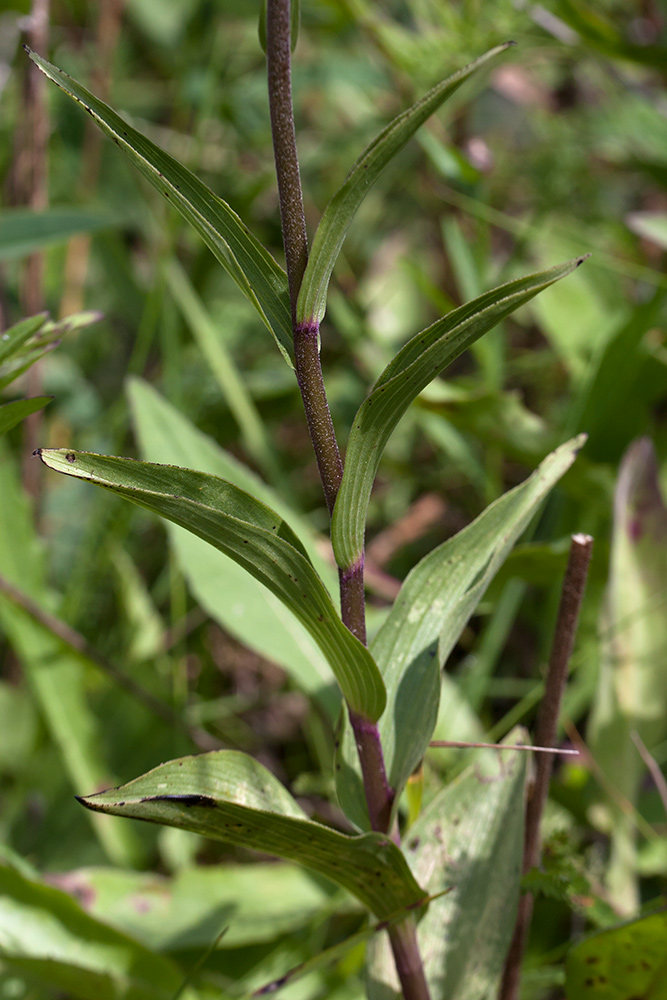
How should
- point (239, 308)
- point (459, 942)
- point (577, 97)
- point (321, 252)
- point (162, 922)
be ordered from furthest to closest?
1. point (577, 97)
2. point (239, 308)
3. point (162, 922)
4. point (459, 942)
5. point (321, 252)

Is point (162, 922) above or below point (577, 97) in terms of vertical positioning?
below

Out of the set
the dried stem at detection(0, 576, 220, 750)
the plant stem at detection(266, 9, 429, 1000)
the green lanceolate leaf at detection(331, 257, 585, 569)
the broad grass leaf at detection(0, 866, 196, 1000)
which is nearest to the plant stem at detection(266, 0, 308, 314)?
the plant stem at detection(266, 9, 429, 1000)

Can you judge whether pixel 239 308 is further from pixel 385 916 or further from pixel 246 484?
pixel 385 916

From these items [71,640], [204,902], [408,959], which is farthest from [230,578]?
[408,959]

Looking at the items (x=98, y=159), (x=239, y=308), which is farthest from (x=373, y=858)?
(x=98, y=159)

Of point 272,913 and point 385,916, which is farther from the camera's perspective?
point 272,913

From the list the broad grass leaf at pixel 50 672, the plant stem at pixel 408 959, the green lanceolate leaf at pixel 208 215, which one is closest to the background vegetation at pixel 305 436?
the broad grass leaf at pixel 50 672

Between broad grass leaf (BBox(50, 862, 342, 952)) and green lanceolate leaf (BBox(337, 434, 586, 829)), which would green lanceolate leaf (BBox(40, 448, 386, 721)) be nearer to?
green lanceolate leaf (BBox(337, 434, 586, 829))
